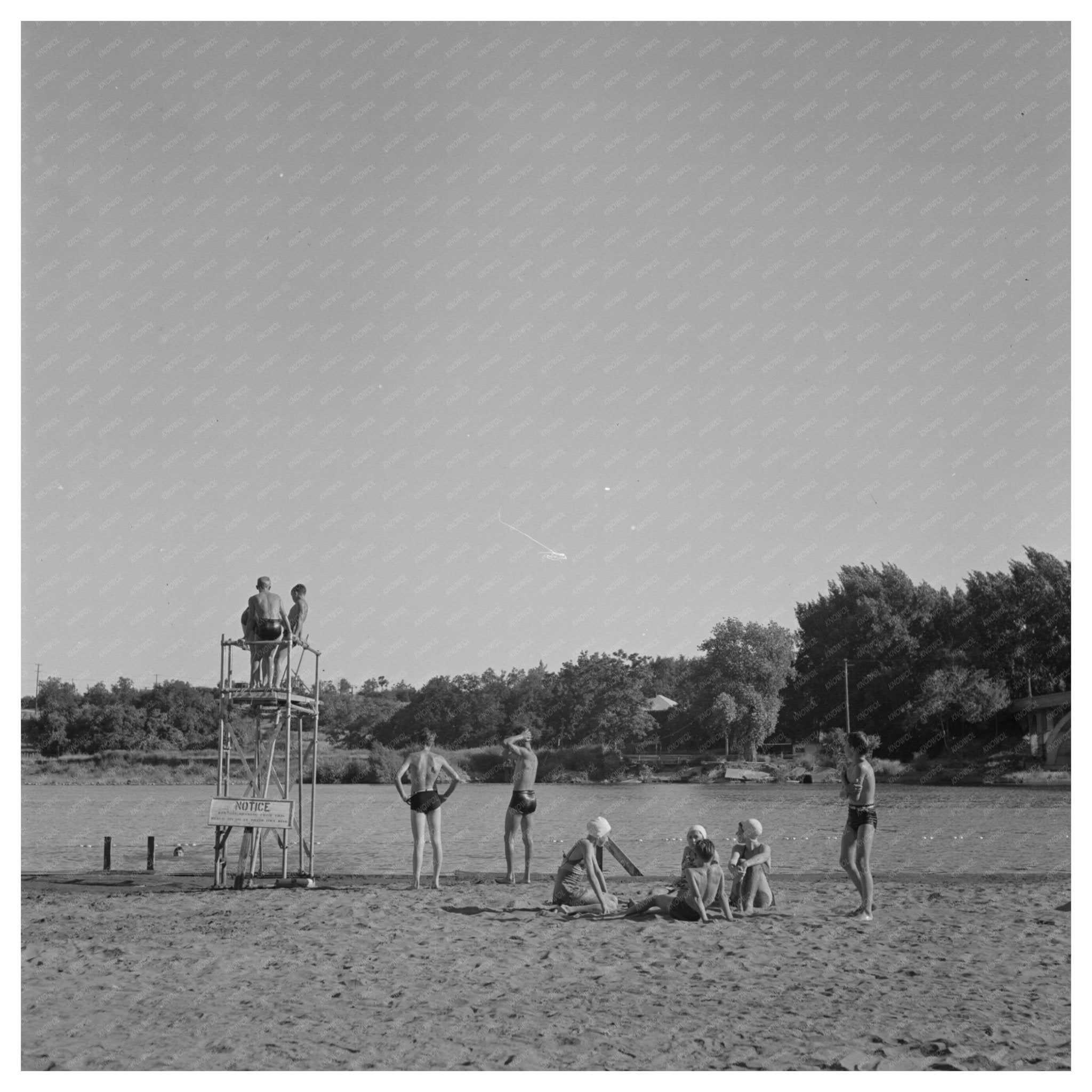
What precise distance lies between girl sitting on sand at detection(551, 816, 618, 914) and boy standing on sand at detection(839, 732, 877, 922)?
235 centimetres

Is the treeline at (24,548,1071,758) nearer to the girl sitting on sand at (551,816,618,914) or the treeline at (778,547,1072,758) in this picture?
the treeline at (778,547,1072,758)

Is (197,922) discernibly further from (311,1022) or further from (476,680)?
(476,680)

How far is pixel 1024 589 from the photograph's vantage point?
7662 centimetres

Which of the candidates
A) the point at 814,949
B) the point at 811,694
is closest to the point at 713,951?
the point at 814,949

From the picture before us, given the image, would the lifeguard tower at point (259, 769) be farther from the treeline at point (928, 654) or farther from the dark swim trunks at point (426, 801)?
the treeline at point (928, 654)

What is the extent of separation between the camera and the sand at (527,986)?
7.19m

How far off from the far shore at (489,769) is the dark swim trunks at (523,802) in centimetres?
5925

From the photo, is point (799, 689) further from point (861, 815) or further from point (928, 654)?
point (861, 815)

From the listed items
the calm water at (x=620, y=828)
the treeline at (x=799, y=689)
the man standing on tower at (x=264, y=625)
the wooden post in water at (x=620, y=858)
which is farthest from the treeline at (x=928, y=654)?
the man standing on tower at (x=264, y=625)

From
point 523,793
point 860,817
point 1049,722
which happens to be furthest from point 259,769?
point 1049,722

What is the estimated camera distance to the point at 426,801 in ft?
45.6

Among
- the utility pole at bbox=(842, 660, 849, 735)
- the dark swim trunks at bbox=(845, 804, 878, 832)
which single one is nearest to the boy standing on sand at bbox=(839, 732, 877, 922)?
the dark swim trunks at bbox=(845, 804, 878, 832)

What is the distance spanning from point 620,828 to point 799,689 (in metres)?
59.9

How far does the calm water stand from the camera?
794 inches
